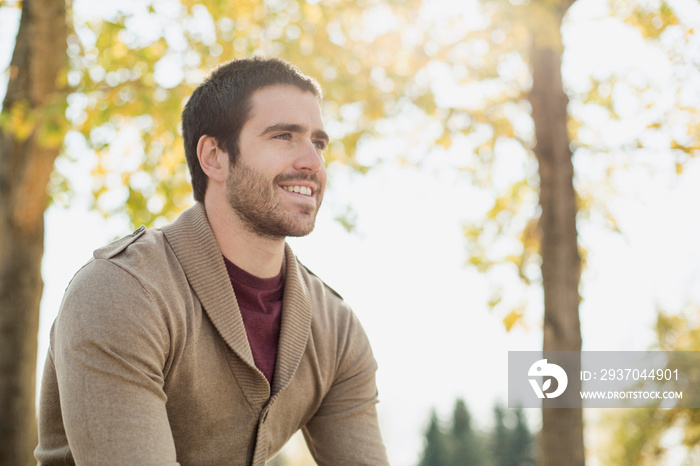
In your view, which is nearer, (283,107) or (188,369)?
(188,369)

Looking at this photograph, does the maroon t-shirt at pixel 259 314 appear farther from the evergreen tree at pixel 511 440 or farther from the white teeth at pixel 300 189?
the evergreen tree at pixel 511 440

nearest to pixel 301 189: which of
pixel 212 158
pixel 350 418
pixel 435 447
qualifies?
pixel 212 158

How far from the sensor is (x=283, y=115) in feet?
8.20

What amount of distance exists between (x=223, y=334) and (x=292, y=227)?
0.49m

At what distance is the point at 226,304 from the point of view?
2195 millimetres

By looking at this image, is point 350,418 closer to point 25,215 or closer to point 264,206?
point 264,206

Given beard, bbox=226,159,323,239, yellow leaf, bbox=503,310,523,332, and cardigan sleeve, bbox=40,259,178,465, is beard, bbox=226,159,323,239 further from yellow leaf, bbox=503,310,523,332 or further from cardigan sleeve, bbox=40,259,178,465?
yellow leaf, bbox=503,310,523,332

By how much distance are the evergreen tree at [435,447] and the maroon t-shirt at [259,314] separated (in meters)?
29.5

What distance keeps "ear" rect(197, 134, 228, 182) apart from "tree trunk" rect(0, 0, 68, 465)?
352 cm

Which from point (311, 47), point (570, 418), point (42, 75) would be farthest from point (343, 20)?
point (570, 418)

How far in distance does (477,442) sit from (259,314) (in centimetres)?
3034

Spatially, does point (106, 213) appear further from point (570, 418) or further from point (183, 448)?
point (183, 448)

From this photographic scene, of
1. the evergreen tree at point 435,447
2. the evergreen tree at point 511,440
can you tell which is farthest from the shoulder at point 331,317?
the evergreen tree at point 511,440

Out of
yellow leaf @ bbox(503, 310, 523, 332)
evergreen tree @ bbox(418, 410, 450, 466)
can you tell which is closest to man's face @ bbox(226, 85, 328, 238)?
yellow leaf @ bbox(503, 310, 523, 332)
